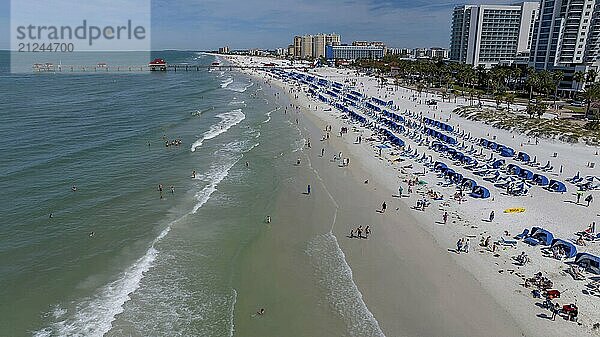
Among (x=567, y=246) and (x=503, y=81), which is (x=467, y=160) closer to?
(x=567, y=246)

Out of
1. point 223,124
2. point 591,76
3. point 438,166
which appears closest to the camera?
point 438,166

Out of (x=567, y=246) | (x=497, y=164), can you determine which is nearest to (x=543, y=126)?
(x=497, y=164)

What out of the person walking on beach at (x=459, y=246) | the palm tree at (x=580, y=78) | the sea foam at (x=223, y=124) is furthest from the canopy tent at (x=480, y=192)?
the palm tree at (x=580, y=78)

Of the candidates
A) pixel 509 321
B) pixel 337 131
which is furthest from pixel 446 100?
pixel 509 321

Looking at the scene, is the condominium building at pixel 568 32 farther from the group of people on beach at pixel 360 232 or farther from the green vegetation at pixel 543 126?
the group of people on beach at pixel 360 232

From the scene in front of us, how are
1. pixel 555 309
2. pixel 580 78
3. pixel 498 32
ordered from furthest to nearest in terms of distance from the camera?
pixel 498 32
pixel 580 78
pixel 555 309
